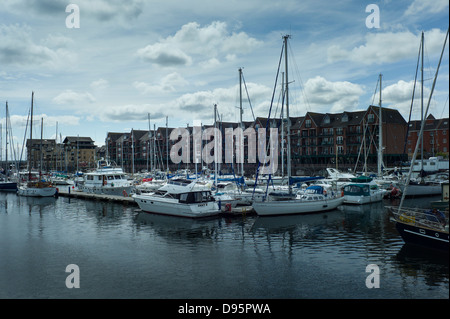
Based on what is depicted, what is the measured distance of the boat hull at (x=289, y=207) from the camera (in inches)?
1283

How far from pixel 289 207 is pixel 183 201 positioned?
10083 millimetres

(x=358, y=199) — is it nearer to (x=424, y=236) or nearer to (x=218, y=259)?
(x=424, y=236)

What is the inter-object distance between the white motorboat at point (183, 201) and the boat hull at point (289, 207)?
4365 millimetres

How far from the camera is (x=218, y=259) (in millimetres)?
20141

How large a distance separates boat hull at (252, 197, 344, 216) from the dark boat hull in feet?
42.0

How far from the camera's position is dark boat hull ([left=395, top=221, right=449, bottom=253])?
18547mm

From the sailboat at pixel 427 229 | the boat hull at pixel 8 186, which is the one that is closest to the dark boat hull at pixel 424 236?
the sailboat at pixel 427 229

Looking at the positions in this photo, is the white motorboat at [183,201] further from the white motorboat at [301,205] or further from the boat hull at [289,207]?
the white motorboat at [301,205]

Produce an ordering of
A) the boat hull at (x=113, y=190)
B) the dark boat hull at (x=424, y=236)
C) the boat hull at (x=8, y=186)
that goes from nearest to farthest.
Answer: the dark boat hull at (x=424, y=236), the boat hull at (x=113, y=190), the boat hull at (x=8, y=186)

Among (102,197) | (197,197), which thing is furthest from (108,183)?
(197,197)

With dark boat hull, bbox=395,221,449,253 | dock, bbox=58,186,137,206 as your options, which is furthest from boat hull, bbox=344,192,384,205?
dock, bbox=58,186,137,206

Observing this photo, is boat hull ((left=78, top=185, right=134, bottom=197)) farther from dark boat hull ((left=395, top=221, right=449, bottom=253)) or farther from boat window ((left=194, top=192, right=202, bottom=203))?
dark boat hull ((left=395, top=221, right=449, bottom=253))
